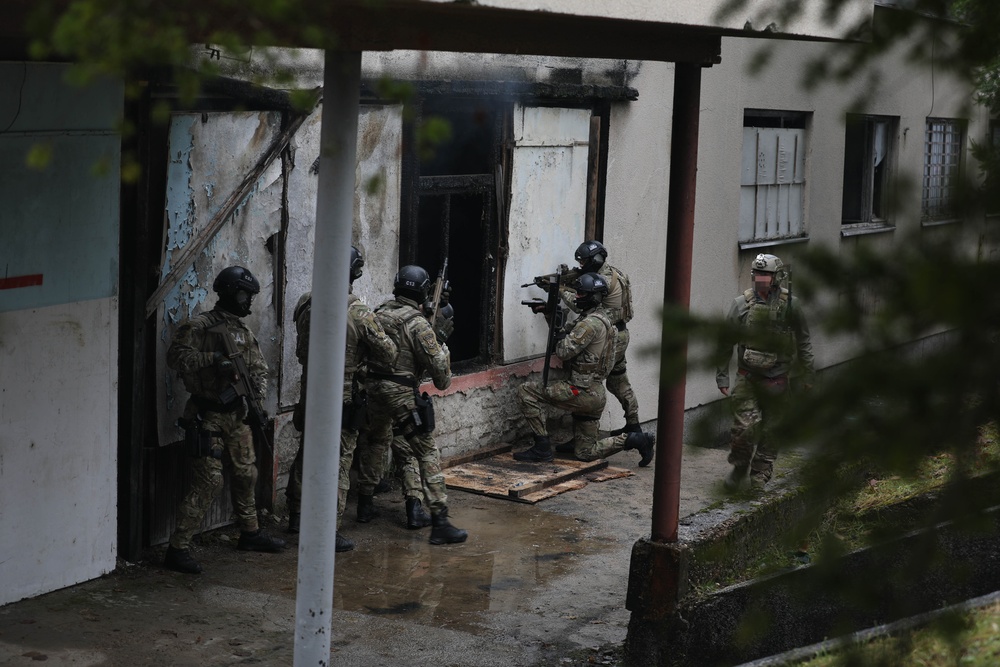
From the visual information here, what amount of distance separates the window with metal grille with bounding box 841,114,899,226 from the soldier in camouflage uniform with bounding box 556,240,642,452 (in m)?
5.67

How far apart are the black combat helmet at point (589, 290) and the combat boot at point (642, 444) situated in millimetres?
1248

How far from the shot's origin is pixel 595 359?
10688mm

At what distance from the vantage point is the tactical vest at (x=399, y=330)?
8.62 meters

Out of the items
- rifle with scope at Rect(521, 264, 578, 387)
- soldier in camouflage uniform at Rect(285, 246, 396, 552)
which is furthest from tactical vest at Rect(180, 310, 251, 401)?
rifle with scope at Rect(521, 264, 578, 387)

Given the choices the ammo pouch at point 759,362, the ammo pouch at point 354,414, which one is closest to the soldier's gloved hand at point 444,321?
the ammo pouch at point 354,414

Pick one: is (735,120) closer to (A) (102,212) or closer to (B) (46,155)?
(A) (102,212)

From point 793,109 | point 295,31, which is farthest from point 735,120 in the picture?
point 295,31

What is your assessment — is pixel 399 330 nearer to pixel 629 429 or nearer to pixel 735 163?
pixel 629 429

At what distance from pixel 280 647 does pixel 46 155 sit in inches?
174

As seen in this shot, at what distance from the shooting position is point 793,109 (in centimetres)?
1364

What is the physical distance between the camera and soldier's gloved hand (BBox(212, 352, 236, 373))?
295 inches

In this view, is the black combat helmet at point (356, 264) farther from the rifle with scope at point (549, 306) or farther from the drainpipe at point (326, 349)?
the drainpipe at point (326, 349)

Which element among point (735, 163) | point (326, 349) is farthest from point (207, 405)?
point (735, 163)

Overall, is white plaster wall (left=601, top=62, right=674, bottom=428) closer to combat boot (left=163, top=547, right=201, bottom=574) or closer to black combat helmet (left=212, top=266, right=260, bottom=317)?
black combat helmet (left=212, top=266, right=260, bottom=317)
